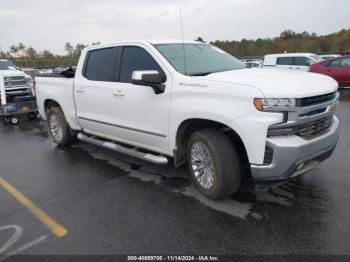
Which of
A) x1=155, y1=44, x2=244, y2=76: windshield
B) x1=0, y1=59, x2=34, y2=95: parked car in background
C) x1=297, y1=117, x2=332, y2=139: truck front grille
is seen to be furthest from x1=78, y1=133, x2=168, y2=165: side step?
x1=0, y1=59, x2=34, y2=95: parked car in background

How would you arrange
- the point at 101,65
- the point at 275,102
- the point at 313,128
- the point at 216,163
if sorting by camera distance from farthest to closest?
the point at 101,65 → the point at 216,163 → the point at 313,128 → the point at 275,102

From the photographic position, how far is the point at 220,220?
345 cm

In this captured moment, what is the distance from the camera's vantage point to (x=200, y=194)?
4.08 m

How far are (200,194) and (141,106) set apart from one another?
1.41 metres

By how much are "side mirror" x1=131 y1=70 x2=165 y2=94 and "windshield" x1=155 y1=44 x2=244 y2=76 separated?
284 millimetres

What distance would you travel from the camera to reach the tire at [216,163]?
3557 mm

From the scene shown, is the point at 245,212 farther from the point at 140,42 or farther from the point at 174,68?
the point at 140,42

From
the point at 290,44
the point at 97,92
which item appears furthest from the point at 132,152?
the point at 290,44

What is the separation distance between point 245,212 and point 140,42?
2.69 meters

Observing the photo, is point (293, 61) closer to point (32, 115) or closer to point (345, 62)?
point (345, 62)

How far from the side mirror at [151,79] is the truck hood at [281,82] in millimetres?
596

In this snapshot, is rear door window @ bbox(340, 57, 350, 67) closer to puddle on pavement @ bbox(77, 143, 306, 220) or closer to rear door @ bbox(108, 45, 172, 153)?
puddle on pavement @ bbox(77, 143, 306, 220)

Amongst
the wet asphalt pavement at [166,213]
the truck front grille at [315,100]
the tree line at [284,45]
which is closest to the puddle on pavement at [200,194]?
the wet asphalt pavement at [166,213]

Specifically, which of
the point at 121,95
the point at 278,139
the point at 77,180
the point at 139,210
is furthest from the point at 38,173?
the point at 278,139
